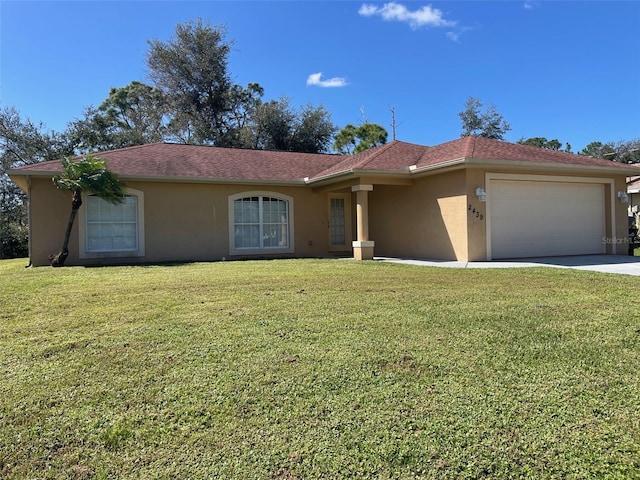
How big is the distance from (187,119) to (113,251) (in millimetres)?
19400

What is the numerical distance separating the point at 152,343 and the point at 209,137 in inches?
1095

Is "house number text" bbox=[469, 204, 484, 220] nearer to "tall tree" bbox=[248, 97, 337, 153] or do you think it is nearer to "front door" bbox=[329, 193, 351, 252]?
"front door" bbox=[329, 193, 351, 252]

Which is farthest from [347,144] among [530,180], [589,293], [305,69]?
[589,293]

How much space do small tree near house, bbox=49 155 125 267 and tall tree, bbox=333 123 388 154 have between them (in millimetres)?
21565

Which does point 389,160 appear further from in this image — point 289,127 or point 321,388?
point 289,127

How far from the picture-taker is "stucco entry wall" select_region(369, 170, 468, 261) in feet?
42.5

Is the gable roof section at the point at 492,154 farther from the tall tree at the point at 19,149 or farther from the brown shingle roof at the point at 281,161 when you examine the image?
the tall tree at the point at 19,149

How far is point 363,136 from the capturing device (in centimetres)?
3269

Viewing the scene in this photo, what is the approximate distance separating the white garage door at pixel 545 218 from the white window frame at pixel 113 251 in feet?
36.0

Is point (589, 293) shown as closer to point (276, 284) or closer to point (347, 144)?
point (276, 284)

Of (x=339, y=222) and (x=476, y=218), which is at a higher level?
(x=339, y=222)

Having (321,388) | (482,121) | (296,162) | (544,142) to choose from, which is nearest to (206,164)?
(296,162)

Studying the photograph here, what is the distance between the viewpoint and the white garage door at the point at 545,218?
1320 centimetres

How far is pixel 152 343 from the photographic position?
14.9ft
